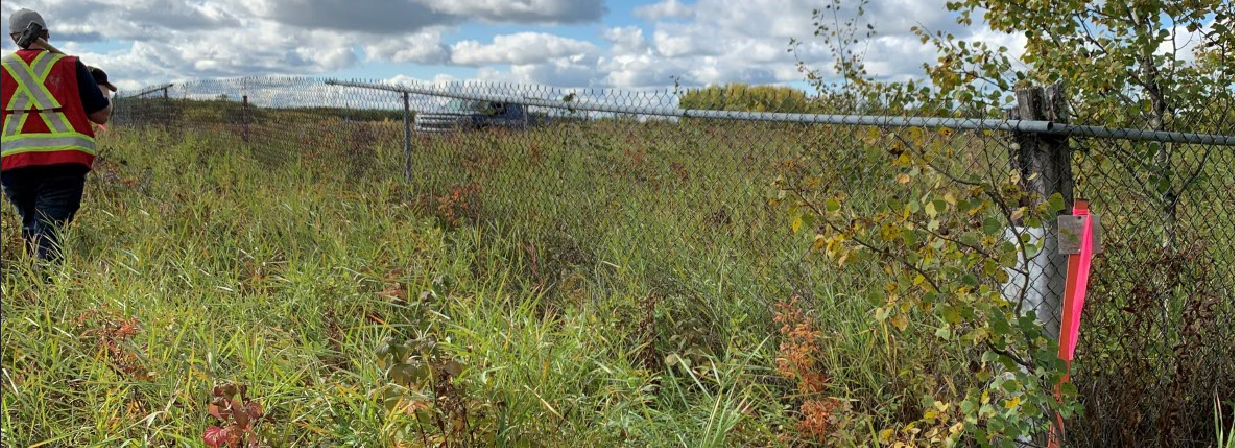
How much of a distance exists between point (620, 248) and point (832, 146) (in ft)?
3.95

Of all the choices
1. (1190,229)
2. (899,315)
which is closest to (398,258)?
(899,315)

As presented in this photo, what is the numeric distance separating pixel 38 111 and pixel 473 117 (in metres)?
2.61

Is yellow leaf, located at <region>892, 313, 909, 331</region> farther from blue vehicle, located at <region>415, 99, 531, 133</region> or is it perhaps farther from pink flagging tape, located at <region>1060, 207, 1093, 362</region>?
blue vehicle, located at <region>415, 99, 531, 133</region>

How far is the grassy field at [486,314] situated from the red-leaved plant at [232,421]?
135 mm

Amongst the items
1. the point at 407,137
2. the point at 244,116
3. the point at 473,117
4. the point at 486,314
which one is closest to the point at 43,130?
the point at 407,137

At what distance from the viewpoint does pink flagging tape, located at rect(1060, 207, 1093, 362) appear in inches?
106

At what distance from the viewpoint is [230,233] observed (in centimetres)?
543

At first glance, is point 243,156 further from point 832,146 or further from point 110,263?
point 832,146

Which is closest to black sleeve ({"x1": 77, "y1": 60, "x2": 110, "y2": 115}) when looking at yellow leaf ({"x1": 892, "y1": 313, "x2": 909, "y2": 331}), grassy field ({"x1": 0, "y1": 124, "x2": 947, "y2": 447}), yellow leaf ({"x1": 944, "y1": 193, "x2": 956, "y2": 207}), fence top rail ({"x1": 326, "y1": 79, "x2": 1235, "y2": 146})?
grassy field ({"x1": 0, "y1": 124, "x2": 947, "y2": 447})

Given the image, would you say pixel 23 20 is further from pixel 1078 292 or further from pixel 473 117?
pixel 1078 292

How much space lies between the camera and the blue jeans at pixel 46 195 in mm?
5461

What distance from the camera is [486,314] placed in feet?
11.9

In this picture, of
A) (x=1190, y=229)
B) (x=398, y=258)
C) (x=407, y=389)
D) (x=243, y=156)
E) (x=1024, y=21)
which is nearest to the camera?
(x=407, y=389)

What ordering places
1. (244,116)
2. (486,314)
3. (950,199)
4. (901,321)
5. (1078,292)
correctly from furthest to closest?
(244,116)
(486,314)
(1078,292)
(901,321)
(950,199)
